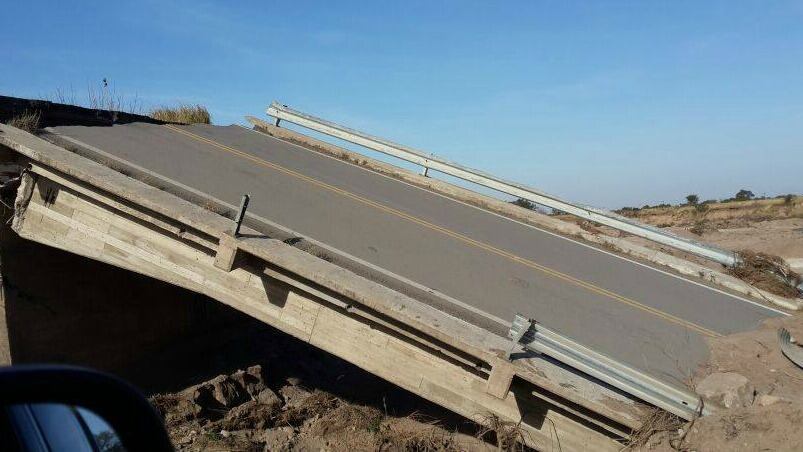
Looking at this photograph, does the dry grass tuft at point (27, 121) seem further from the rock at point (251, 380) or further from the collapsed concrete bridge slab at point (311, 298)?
the rock at point (251, 380)

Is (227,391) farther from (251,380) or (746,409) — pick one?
(746,409)

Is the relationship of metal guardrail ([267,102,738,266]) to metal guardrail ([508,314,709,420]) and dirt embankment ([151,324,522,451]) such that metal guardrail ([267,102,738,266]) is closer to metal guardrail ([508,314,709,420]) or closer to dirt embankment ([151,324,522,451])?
dirt embankment ([151,324,522,451])

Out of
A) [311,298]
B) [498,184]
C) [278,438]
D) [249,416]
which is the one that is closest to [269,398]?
[249,416]

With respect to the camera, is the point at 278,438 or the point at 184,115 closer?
the point at 278,438

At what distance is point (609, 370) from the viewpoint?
20.7ft

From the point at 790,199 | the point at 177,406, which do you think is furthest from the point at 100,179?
the point at 790,199

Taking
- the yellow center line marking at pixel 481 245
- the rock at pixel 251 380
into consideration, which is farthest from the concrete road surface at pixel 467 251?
the rock at pixel 251 380

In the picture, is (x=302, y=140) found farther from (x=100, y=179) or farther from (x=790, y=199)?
(x=790, y=199)

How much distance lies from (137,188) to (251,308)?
2.78 meters

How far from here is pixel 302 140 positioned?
1914 centimetres

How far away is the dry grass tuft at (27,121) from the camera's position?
40.0ft

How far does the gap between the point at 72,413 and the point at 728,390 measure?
679cm

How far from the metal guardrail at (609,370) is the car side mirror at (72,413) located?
4862 mm

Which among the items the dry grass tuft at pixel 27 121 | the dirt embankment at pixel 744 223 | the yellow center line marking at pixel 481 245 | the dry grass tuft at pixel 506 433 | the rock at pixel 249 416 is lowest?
the rock at pixel 249 416
